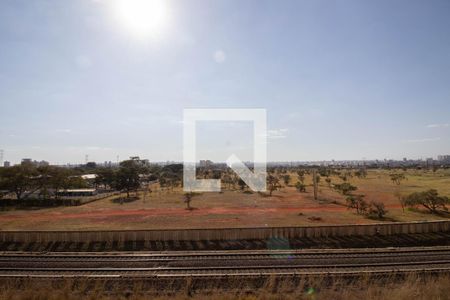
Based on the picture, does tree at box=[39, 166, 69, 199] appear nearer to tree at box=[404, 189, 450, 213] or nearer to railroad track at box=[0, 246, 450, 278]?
railroad track at box=[0, 246, 450, 278]

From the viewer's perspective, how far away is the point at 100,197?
52750 mm

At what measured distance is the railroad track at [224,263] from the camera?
14.9 metres

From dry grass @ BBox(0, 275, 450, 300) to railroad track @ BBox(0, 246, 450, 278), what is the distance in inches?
37.5

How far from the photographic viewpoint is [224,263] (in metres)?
16.2

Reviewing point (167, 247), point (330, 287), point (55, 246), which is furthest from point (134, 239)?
point (330, 287)

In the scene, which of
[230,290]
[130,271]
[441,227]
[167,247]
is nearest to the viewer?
[230,290]

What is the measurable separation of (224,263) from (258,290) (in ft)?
13.6

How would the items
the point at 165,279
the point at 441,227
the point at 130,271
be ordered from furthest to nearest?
the point at 441,227 < the point at 130,271 < the point at 165,279

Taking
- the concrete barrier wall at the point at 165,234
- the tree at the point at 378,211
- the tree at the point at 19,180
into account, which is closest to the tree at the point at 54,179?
the tree at the point at 19,180

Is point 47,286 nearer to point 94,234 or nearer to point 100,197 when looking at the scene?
point 94,234

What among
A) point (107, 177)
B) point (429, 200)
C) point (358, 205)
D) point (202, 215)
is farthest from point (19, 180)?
point (429, 200)

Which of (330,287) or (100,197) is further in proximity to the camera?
(100,197)

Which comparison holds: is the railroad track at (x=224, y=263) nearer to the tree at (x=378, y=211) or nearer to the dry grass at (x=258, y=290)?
the dry grass at (x=258, y=290)

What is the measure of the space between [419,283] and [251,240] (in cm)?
1135
